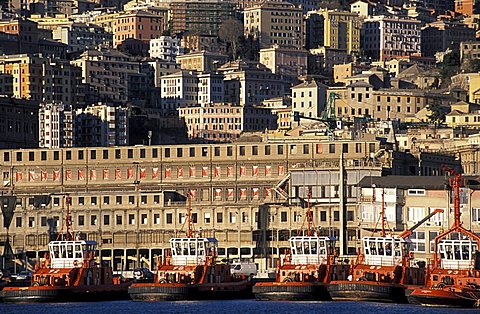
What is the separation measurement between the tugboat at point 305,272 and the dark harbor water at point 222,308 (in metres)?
1.12

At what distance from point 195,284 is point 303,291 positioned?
23.7ft

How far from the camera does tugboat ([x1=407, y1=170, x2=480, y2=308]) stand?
10794 centimetres

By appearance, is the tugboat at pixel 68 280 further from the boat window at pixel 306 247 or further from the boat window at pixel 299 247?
the boat window at pixel 306 247

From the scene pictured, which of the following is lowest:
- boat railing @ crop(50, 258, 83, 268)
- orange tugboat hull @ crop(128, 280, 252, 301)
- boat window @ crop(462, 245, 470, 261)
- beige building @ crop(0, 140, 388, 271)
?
orange tugboat hull @ crop(128, 280, 252, 301)

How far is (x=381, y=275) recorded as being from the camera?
11512 cm

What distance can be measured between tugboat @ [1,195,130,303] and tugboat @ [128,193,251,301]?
2987 millimetres

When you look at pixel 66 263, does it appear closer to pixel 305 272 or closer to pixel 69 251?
pixel 69 251

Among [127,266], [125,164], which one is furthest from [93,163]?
[127,266]

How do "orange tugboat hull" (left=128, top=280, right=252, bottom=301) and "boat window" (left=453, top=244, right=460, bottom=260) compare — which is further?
"orange tugboat hull" (left=128, top=280, right=252, bottom=301)

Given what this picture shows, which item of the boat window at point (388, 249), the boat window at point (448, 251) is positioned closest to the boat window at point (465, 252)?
the boat window at point (448, 251)

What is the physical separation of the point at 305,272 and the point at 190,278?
24.5 ft

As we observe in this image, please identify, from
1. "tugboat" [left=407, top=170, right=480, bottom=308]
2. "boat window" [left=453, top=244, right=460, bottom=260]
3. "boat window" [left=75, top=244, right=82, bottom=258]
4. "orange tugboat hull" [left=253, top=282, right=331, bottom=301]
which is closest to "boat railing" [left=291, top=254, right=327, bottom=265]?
"orange tugboat hull" [left=253, top=282, right=331, bottom=301]

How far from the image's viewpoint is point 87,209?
154500 millimetres

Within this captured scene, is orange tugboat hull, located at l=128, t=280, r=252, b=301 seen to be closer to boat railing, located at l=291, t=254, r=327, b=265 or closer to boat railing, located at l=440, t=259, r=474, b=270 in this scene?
boat railing, located at l=291, t=254, r=327, b=265
